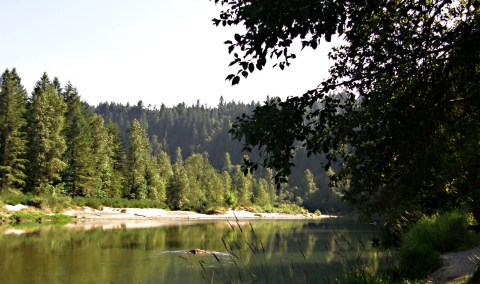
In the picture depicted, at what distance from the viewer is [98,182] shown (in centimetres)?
5975

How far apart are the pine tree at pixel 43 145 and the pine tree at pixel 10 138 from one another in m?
1.04

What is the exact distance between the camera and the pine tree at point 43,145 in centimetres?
5012

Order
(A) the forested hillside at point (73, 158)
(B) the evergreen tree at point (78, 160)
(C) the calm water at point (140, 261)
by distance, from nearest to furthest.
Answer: (C) the calm water at point (140, 261), (A) the forested hillside at point (73, 158), (B) the evergreen tree at point (78, 160)

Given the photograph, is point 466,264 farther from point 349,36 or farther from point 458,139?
point 349,36


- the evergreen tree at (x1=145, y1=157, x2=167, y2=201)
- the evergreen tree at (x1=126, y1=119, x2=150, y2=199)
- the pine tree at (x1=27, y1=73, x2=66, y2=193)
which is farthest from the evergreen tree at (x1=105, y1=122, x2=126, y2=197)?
the pine tree at (x1=27, y1=73, x2=66, y2=193)

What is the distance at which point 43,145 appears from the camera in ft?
164

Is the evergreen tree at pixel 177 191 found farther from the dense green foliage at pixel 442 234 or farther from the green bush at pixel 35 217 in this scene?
the dense green foliage at pixel 442 234

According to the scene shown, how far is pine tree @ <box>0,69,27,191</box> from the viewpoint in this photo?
157 feet

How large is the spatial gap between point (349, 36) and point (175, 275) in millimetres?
12404

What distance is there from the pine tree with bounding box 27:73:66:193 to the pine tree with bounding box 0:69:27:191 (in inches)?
41.1

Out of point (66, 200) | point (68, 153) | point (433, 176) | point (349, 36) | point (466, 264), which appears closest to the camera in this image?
point (349, 36)

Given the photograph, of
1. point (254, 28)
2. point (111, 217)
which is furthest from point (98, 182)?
point (254, 28)

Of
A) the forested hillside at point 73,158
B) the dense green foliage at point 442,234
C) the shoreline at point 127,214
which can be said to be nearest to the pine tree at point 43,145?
the forested hillside at point 73,158

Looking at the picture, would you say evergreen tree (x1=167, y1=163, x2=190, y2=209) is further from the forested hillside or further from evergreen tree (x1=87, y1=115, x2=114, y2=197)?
evergreen tree (x1=87, y1=115, x2=114, y2=197)
